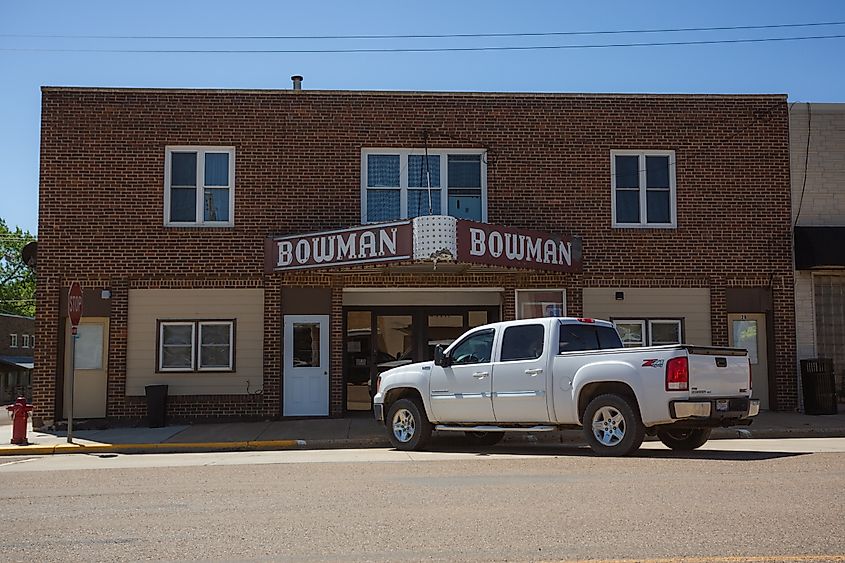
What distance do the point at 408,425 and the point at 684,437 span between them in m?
4.06

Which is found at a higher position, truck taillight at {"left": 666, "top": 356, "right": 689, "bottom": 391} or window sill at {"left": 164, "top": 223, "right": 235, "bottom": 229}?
window sill at {"left": 164, "top": 223, "right": 235, "bottom": 229}

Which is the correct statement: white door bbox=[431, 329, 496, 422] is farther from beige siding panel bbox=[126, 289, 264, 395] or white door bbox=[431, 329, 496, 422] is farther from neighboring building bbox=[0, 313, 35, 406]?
neighboring building bbox=[0, 313, 35, 406]

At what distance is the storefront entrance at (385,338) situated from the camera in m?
19.7

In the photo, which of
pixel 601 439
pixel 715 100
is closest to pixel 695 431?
pixel 601 439

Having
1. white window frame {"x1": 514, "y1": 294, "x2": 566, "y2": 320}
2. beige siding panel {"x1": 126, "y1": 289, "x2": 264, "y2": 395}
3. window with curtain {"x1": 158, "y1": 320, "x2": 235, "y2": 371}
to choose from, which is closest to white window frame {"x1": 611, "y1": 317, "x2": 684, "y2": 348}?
white window frame {"x1": 514, "y1": 294, "x2": 566, "y2": 320}

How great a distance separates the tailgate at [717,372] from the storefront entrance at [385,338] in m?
8.33

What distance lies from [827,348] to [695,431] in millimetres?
8394

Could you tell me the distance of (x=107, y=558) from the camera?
6.46 metres

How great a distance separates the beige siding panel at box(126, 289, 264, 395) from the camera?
61.1 feet

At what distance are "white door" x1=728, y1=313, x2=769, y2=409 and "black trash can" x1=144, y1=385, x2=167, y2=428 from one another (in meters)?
11.8

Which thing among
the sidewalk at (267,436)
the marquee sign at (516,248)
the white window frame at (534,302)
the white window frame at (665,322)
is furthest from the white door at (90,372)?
the white window frame at (665,322)

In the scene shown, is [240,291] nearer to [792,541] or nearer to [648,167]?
[648,167]

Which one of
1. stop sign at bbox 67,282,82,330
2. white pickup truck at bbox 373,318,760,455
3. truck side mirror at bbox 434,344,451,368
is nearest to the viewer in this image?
white pickup truck at bbox 373,318,760,455

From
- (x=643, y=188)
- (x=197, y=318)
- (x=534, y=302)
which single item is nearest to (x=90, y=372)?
(x=197, y=318)
